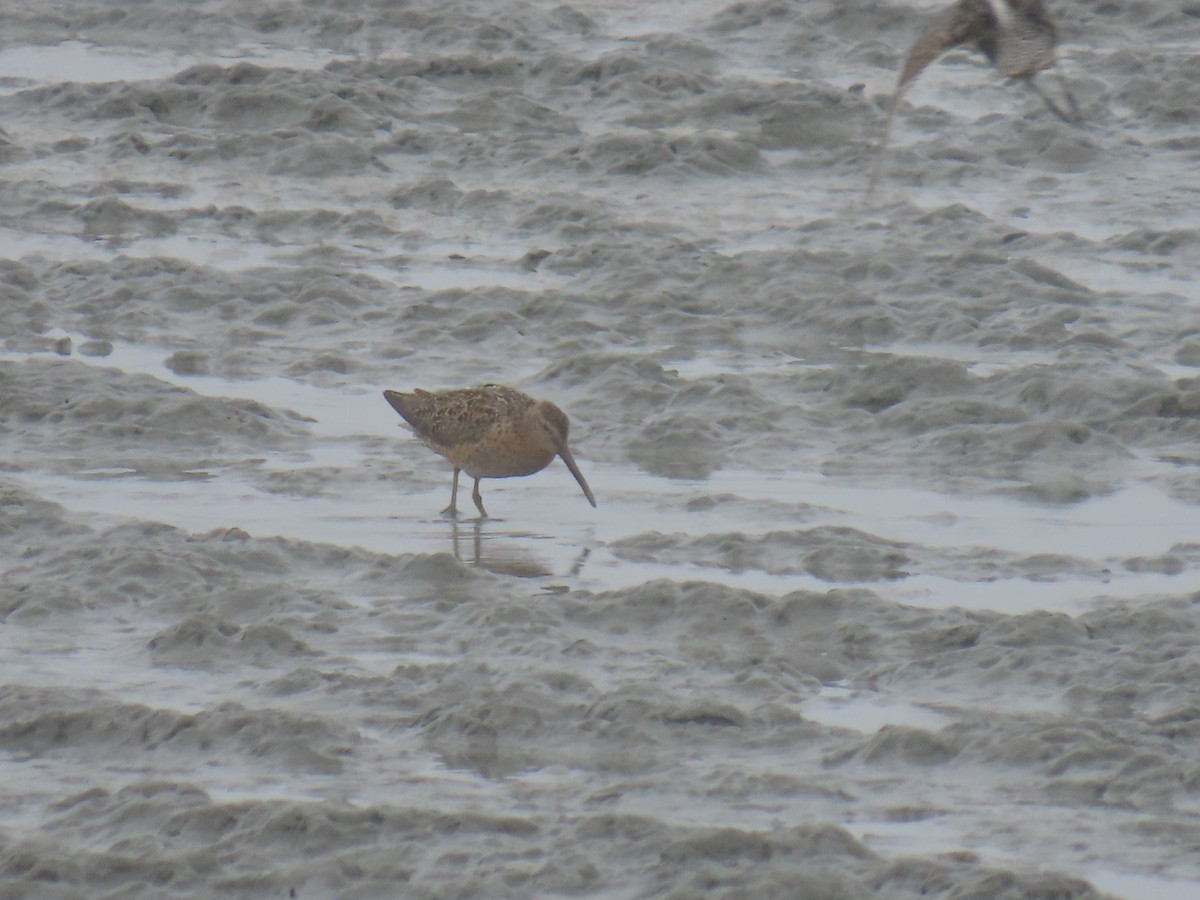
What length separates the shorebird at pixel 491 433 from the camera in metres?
9.20

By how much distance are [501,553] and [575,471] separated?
0.54m

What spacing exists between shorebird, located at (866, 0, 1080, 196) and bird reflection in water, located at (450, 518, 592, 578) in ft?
Result: 6.07

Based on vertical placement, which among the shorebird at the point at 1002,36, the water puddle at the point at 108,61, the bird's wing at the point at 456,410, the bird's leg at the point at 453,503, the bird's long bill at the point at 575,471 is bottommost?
the bird's leg at the point at 453,503

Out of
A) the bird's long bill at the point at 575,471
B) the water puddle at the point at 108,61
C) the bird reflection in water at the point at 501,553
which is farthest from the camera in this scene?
the water puddle at the point at 108,61

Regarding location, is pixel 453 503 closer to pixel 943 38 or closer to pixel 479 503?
pixel 479 503

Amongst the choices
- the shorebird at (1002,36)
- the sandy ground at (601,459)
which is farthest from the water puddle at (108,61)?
the shorebird at (1002,36)

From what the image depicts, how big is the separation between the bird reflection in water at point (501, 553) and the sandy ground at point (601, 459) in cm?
2

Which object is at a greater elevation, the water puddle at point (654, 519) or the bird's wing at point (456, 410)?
the bird's wing at point (456, 410)

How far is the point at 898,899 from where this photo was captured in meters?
5.65

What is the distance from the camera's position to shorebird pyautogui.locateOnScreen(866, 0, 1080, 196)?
8195 millimetres

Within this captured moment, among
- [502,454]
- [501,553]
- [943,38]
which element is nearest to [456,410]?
[502,454]

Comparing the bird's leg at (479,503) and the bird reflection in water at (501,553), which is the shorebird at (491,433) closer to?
the bird's leg at (479,503)

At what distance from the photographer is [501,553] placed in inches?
347

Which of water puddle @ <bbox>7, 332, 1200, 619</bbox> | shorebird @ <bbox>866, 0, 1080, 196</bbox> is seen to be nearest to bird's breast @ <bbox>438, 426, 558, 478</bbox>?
water puddle @ <bbox>7, 332, 1200, 619</bbox>
